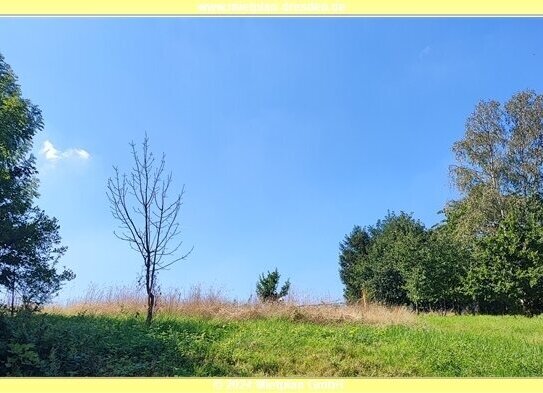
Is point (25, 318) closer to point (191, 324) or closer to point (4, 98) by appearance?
point (191, 324)

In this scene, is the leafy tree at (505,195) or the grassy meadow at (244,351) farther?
the leafy tree at (505,195)

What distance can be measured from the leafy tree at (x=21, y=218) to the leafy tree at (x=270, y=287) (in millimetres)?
3732

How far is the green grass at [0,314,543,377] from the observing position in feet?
17.6

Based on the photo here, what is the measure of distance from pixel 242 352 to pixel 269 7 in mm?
→ 3786

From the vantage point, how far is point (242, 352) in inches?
236

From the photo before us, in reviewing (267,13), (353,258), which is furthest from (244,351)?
(353,258)

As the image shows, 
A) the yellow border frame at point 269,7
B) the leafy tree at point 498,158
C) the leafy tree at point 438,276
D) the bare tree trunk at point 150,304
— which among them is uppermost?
the leafy tree at point 498,158

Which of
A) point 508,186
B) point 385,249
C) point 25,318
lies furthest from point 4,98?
point 508,186

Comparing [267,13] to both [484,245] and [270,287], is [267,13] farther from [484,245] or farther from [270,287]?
[484,245]

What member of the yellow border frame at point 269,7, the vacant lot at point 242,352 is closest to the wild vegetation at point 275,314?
the vacant lot at point 242,352

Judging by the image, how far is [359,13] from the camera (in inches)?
196

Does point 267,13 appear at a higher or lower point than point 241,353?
higher

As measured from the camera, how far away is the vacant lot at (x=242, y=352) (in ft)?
17.7
